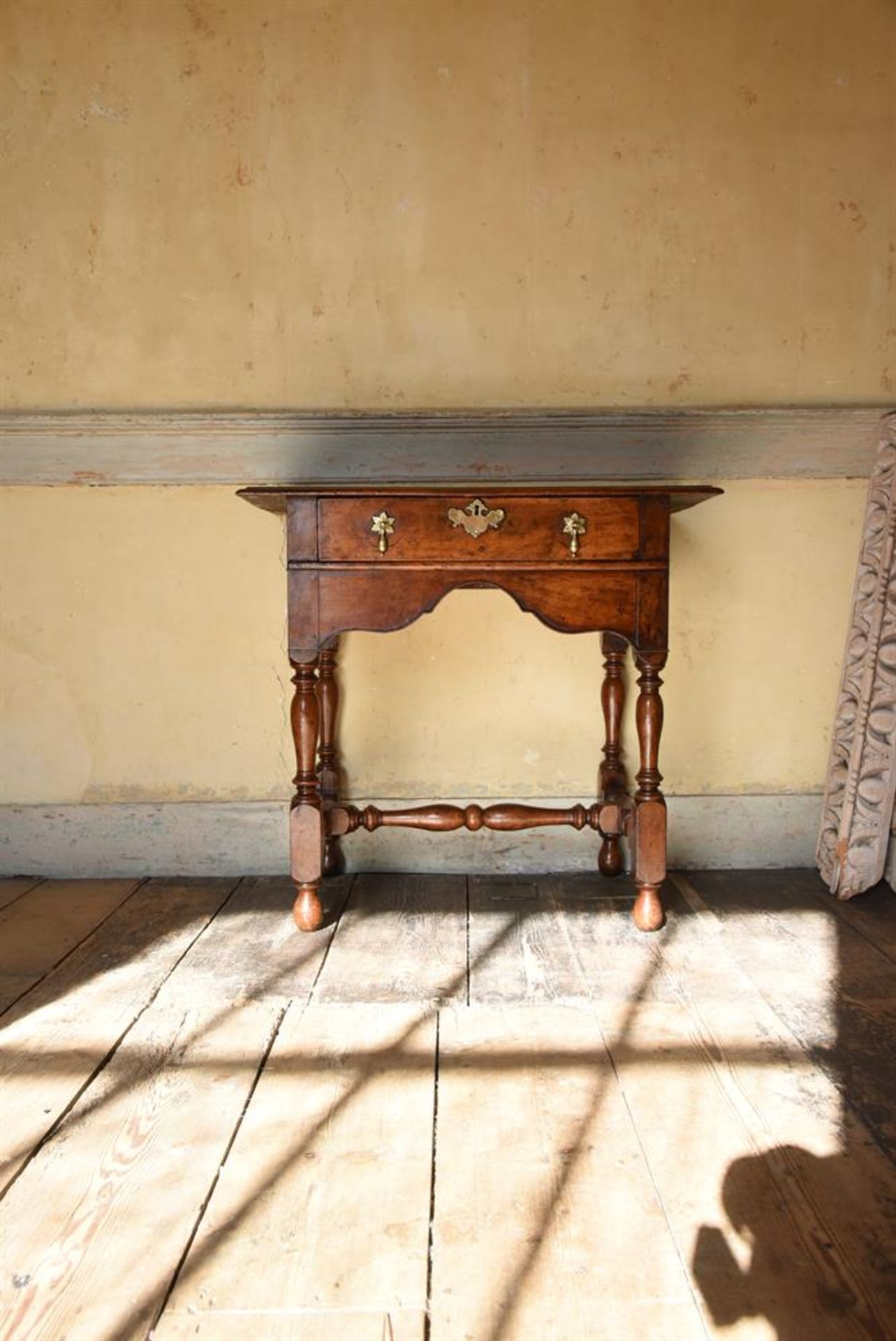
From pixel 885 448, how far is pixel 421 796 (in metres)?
1.73

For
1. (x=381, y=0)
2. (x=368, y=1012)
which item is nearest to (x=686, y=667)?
(x=368, y=1012)

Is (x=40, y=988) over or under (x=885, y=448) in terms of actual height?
under

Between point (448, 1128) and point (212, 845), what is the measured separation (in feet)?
5.44

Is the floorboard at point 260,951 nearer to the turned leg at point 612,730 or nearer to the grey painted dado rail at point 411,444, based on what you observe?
the turned leg at point 612,730

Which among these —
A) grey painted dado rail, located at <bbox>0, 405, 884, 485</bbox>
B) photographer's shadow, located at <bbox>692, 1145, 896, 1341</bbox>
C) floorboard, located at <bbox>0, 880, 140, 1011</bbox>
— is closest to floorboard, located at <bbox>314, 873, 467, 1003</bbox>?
floorboard, located at <bbox>0, 880, 140, 1011</bbox>

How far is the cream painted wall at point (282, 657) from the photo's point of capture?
3.02 metres

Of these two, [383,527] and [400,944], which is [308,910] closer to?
[400,944]

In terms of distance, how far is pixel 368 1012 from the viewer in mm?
1986

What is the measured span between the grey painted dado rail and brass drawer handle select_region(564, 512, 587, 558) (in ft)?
2.07

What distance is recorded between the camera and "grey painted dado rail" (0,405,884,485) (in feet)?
9.70

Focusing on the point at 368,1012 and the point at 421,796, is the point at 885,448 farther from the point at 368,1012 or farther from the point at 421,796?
the point at 368,1012

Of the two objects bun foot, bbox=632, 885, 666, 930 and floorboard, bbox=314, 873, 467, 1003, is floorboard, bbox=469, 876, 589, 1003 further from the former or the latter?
bun foot, bbox=632, 885, 666, 930

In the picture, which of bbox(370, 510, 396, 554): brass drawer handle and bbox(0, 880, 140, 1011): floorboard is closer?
bbox(0, 880, 140, 1011): floorboard

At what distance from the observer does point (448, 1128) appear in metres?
1.55
